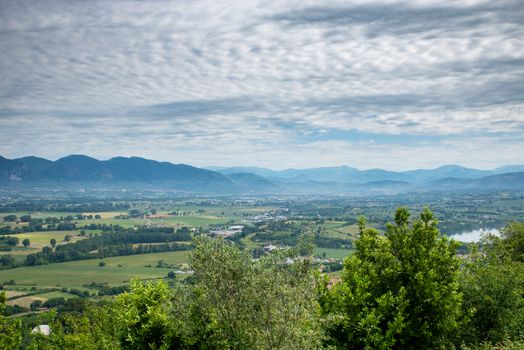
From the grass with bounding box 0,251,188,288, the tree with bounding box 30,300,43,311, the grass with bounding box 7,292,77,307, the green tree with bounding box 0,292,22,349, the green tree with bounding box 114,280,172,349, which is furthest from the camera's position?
the grass with bounding box 0,251,188,288

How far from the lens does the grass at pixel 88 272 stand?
110875mm

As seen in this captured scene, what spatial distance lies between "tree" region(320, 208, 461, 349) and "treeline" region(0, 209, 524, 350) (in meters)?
0.07

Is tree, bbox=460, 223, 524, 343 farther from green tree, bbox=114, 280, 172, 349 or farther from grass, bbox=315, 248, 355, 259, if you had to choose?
grass, bbox=315, 248, 355, 259

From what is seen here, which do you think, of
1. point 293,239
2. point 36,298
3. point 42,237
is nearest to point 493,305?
point 36,298

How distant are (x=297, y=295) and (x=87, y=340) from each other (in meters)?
19.3

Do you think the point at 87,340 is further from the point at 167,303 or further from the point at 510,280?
the point at 510,280

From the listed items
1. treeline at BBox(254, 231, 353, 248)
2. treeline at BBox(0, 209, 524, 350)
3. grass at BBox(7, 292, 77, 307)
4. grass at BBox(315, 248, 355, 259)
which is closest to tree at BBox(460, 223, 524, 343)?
treeline at BBox(0, 209, 524, 350)

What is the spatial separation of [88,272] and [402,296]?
11811 cm

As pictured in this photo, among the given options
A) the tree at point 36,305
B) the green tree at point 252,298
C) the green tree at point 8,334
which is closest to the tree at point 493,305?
the green tree at point 252,298

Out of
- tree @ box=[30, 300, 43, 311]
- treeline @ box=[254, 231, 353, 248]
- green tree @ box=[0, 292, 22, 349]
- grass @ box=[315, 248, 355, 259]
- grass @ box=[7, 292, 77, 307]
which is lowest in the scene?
grass @ box=[7, 292, 77, 307]

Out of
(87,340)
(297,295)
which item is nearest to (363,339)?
(297,295)

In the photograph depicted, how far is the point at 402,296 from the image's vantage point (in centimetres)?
2392

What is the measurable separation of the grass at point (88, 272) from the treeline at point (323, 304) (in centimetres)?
8630

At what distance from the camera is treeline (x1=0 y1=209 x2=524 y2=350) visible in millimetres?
20203
